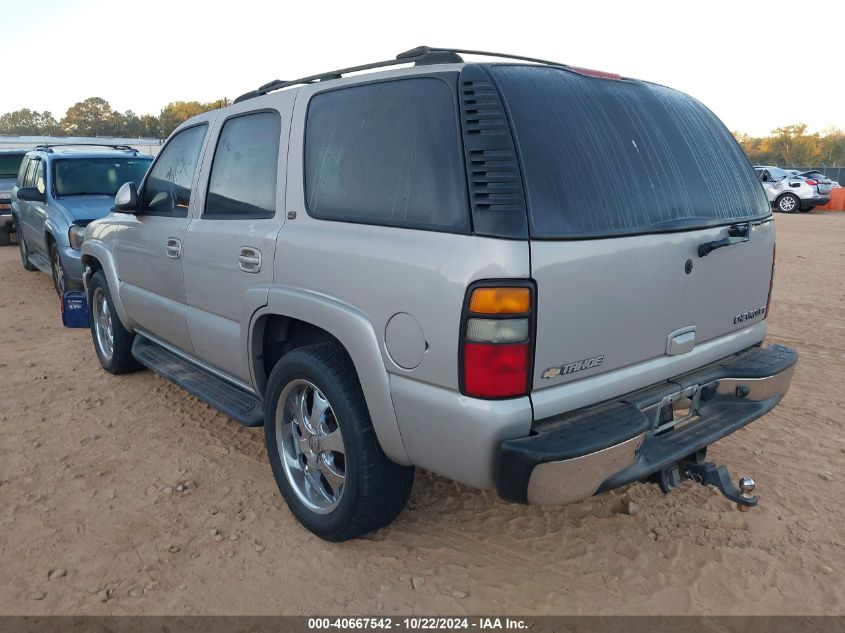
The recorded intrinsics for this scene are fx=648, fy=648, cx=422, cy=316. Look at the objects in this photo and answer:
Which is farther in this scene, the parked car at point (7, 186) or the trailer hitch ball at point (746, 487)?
the parked car at point (7, 186)

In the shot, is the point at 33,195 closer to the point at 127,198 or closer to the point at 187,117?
the point at 127,198

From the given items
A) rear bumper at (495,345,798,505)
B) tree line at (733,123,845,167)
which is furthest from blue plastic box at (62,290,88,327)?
tree line at (733,123,845,167)

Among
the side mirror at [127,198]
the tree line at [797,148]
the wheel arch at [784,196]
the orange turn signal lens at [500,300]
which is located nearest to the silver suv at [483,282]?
the orange turn signal lens at [500,300]

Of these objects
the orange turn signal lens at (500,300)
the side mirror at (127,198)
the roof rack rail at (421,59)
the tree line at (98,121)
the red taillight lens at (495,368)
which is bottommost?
the red taillight lens at (495,368)

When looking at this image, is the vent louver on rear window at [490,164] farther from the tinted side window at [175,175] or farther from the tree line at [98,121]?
the tree line at [98,121]

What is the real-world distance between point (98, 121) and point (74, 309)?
77.9 m

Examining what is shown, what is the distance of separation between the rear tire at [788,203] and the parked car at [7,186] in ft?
76.5

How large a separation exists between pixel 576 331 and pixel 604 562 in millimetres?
1179

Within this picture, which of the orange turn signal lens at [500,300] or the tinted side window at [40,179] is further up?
the tinted side window at [40,179]

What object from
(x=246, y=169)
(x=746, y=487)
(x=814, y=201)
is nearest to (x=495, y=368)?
(x=746, y=487)

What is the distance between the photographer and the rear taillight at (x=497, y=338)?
2.13m

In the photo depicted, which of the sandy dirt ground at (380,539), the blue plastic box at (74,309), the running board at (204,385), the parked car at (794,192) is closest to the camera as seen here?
the sandy dirt ground at (380,539)

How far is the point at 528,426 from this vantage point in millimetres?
2213

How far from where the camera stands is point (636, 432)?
2.28 meters
